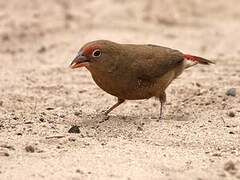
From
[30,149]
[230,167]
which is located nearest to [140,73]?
[30,149]

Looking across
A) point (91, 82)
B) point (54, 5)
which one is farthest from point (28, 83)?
point (54, 5)

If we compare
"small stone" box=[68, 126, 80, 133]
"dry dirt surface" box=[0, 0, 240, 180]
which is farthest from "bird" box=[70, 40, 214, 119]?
"small stone" box=[68, 126, 80, 133]

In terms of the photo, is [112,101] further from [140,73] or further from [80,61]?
[80,61]

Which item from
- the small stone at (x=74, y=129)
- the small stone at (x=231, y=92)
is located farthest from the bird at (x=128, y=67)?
the small stone at (x=231, y=92)

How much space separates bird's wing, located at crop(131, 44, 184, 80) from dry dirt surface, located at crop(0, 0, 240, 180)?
1.53 feet

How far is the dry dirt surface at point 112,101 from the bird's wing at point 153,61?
1.53 ft

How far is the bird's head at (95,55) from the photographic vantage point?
22.5ft

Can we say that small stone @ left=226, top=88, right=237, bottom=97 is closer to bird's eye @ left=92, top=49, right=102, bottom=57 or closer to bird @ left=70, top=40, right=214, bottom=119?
bird @ left=70, top=40, right=214, bottom=119

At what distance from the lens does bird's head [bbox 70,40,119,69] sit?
270 inches

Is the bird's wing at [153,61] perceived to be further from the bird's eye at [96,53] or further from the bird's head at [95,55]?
the bird's eye at [96,53]

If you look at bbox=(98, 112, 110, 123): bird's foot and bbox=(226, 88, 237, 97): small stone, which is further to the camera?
bbox=(226, 88, 237, 97): small stone

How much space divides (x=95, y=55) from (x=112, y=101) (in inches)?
56.2

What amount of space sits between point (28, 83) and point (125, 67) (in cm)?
221

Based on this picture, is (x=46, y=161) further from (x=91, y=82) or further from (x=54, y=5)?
(x=54, y=5)
